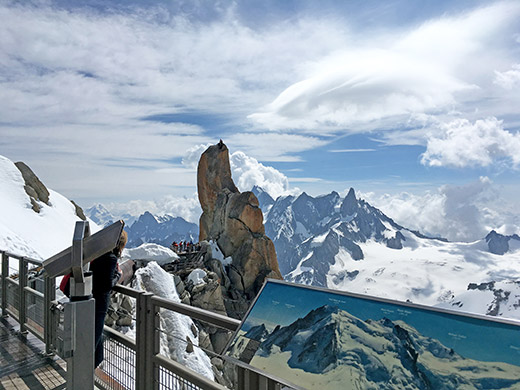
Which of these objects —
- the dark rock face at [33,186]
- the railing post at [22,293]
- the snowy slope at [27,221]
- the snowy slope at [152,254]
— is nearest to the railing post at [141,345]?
the railing post at [22,293]

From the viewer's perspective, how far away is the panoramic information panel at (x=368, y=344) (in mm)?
1569

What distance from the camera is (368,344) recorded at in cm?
189

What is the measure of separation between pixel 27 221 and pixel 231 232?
55.7 ft

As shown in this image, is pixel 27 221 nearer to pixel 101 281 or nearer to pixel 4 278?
pixel 4 278

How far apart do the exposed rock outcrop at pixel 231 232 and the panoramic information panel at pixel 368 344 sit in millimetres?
27248

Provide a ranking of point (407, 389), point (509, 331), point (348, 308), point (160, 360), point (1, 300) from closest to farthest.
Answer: point (509, 331) → point (407, 389) → point (348, 308) → point (160, 360) → point (1, 300)

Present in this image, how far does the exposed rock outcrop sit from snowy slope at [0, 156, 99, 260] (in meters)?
10.6

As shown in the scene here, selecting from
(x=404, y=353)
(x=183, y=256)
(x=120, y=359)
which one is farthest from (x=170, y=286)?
(x=404, y=353)

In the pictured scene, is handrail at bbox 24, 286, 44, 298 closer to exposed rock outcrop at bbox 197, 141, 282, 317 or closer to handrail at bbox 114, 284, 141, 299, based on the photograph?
handrail at bbox 114, 284, 141, 299

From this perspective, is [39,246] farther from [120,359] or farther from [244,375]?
[244,375]

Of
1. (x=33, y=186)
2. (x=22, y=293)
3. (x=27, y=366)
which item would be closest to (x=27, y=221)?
(x=33, y=186)

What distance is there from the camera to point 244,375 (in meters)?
2.34

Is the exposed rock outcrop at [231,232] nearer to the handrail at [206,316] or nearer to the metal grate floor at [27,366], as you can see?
the metal grate floor at [27,366]

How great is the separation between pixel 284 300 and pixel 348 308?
43 centimetres
